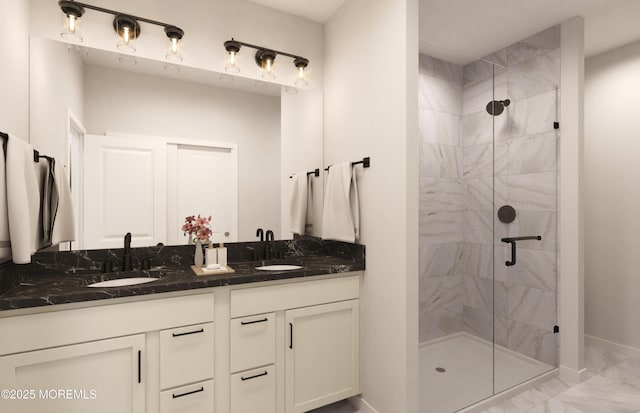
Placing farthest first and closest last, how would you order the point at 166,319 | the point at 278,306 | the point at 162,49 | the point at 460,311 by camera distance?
the point at 460,311 → the point at 162,49 → the point at 278,306 → the point at 166,319

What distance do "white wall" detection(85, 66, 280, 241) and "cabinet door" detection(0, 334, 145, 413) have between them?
3.38 ft

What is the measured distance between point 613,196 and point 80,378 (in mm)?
3995

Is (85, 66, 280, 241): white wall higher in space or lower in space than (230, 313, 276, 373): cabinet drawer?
higher

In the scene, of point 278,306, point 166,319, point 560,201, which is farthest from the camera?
point 560,201

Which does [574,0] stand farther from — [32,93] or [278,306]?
[32,93]

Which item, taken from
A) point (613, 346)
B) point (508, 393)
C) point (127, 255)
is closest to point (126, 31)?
point (127, 255)

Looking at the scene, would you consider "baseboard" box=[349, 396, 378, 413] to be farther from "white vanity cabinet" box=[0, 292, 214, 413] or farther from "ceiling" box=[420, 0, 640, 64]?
"ceiling" box=[420, 0, 640, 64]

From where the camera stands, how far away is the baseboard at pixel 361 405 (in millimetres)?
1982

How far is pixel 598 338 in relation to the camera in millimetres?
2959

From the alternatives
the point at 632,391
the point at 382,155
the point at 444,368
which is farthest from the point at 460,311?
the point at 382,155

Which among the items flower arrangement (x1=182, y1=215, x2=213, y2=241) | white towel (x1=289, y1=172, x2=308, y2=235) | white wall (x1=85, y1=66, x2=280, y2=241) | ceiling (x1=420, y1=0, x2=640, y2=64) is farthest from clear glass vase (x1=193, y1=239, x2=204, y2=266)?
ceiling (x1=420, y1=0, x2=640, y2=64)

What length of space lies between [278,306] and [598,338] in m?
3.07

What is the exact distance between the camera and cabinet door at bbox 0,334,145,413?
1.28 m

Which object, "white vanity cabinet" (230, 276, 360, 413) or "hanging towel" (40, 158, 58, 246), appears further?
"white vanity cabinet" (230, 276, 360, 413)
